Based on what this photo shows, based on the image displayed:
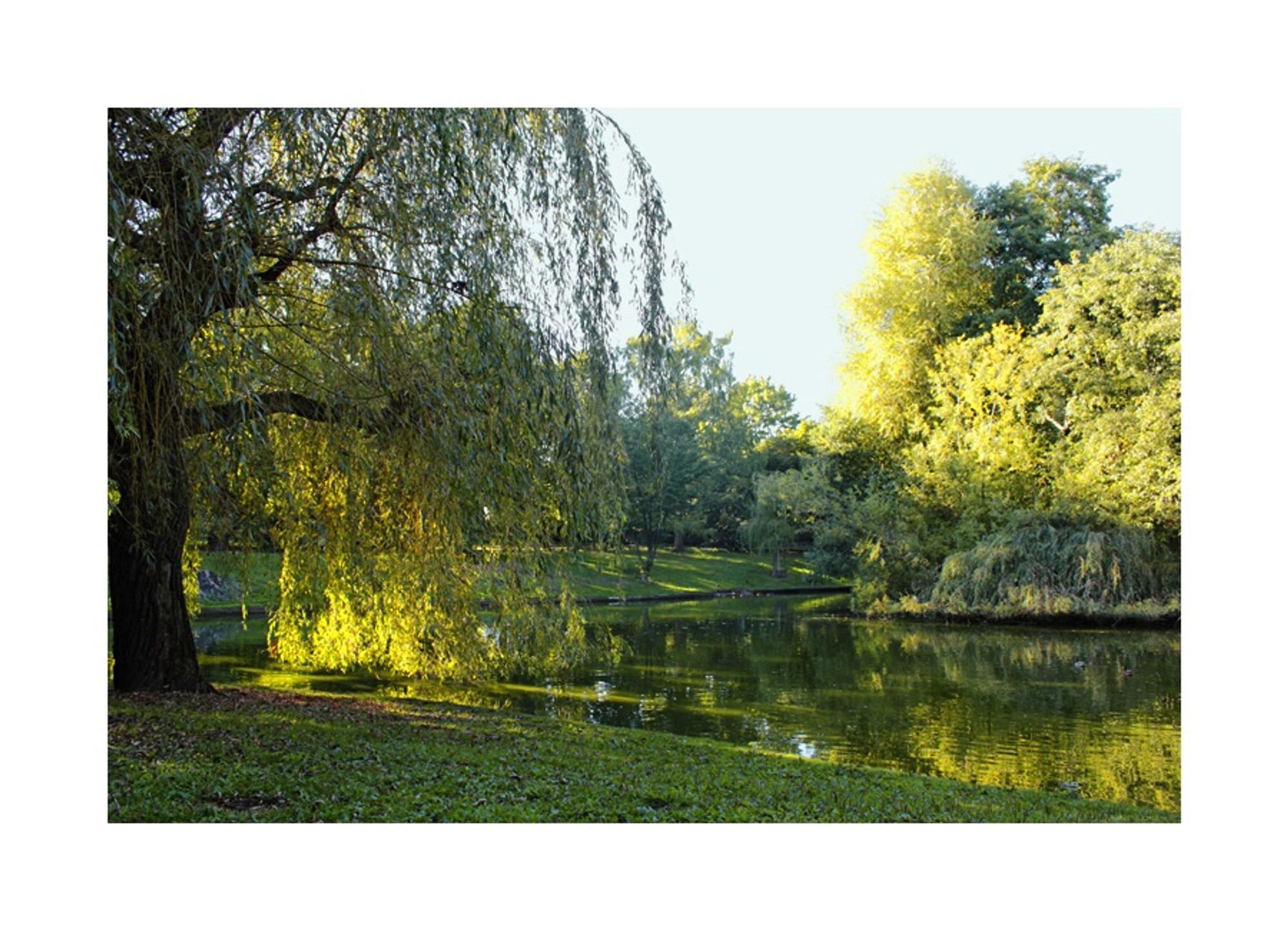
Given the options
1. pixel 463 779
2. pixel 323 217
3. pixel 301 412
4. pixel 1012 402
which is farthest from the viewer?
pixel 1012 402

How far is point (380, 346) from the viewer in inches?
208

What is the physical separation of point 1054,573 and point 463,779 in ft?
53.8

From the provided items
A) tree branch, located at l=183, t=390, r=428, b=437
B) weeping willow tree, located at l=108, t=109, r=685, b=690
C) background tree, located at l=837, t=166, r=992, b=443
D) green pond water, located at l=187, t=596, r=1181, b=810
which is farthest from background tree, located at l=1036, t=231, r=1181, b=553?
tree branch, located at l=183, t=390, r=428, b=437

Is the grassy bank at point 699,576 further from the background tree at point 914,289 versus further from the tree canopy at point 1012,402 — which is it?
the background tree at point 914,289

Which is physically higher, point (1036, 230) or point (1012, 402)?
point (1036, 230)

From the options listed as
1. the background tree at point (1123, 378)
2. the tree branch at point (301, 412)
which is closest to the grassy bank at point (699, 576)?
the background tree at point (1123, 378)

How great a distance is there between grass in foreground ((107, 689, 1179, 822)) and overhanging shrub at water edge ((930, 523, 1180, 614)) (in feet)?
44.0

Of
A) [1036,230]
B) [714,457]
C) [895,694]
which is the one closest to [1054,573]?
[895,694]

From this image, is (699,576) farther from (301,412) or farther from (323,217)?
(323,217)

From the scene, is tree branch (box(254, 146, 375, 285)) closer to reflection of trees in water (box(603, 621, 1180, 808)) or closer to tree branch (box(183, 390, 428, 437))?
tree branch (box(183, 390, 428, 437))

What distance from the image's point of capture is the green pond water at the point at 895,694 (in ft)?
26.8

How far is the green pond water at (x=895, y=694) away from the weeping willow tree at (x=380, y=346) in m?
2.89

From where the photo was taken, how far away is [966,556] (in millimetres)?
20484

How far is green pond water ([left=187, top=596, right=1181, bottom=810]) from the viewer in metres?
8.16
